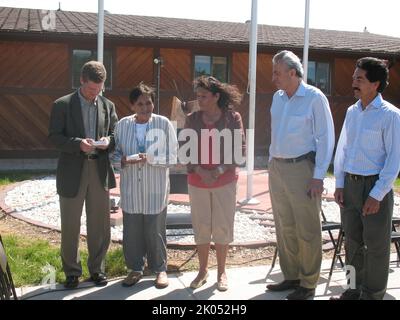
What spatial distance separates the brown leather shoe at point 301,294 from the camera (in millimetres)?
4133

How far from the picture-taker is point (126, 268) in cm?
478

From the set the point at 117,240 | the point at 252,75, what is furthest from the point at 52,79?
the point at 117,240

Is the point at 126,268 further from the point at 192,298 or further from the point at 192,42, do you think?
the point at 192,42

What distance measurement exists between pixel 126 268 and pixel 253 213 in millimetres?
3213

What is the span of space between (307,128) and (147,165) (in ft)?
4.63

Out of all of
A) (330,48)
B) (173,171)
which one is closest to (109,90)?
(330,48)

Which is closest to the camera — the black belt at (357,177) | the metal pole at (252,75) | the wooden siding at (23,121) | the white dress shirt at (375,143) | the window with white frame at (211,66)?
the white dress shirt at (375,143)

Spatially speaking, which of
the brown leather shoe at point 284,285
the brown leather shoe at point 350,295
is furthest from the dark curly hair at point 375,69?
the brown leather shoe at point 284,285

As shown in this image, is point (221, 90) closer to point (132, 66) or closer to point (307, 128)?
point (307, 128)

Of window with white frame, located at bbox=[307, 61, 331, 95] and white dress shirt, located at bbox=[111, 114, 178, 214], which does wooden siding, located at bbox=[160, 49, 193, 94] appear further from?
white dress shirt, located at bbox=[111, 114, 178, 214]

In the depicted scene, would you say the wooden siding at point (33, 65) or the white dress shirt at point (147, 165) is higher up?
the wooden siding at point (33, 65)

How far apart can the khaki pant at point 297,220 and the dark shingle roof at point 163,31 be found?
9.87 meters

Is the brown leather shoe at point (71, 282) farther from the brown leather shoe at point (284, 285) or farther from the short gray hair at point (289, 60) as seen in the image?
the short gray hair at point (289, 60)

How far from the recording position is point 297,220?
4.13m
